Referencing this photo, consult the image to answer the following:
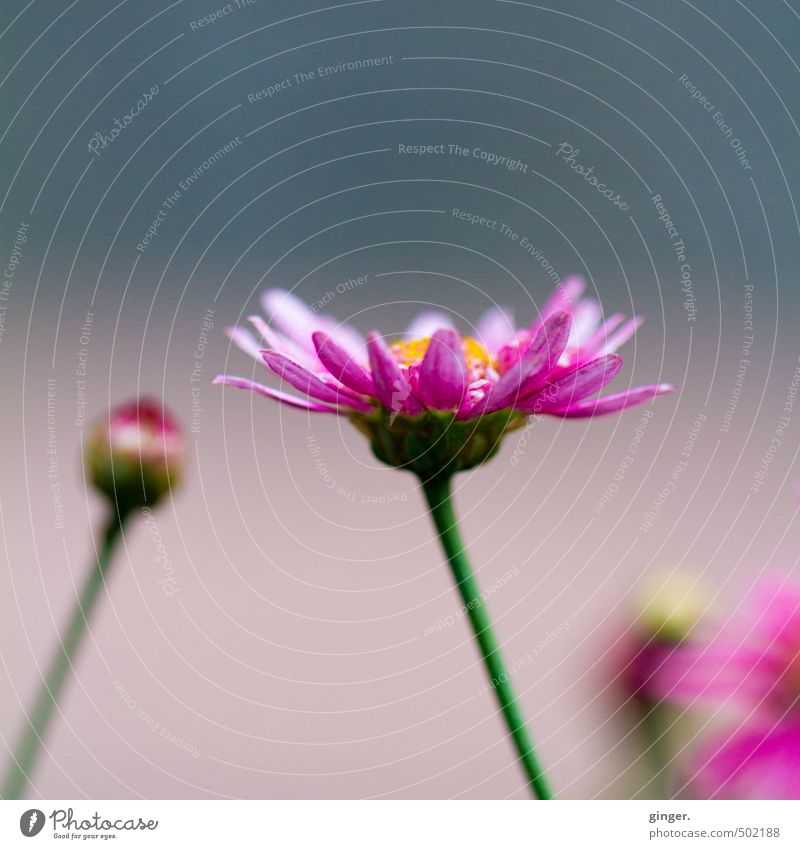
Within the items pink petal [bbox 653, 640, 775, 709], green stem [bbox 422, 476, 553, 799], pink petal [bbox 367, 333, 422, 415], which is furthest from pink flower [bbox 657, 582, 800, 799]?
pink petal [bbox 367, 333, 422, 415]

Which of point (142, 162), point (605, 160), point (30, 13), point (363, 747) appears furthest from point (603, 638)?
point (30, 13)

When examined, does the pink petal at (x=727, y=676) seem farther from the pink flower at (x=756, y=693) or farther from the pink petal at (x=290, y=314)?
Result: the pink petal at (x=290, y=314)

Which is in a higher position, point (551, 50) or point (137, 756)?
point (551, 50)

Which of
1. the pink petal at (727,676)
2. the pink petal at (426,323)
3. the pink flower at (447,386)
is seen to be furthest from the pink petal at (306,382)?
the pink petal at (727,676)

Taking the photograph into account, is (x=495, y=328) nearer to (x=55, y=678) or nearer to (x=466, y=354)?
(x=466, y=354)

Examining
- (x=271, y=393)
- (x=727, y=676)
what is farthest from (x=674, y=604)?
(x=271, y=393)
